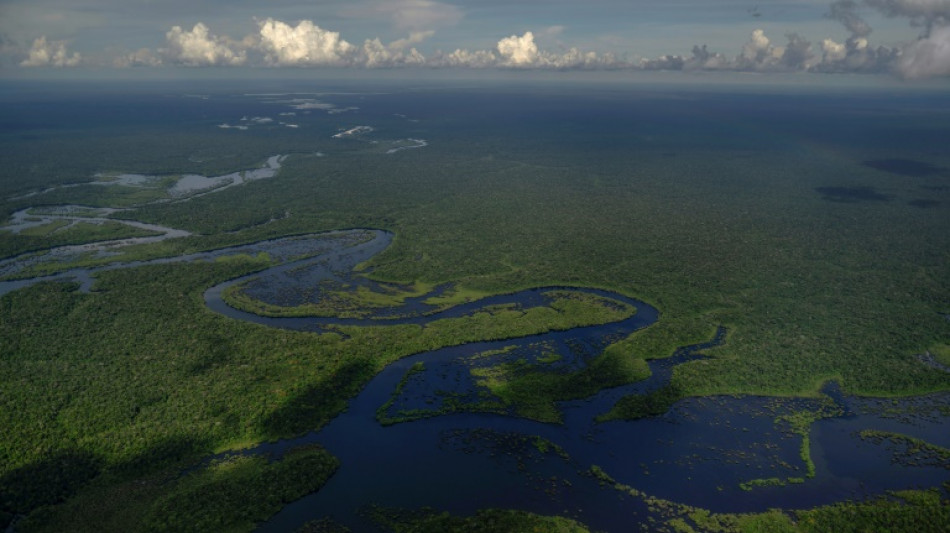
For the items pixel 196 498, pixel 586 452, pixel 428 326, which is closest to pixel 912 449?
pixel 586 452

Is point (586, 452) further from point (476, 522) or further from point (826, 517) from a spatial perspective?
Answer: point (826, 517)

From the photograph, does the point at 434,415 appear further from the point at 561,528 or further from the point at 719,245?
the point at 719,245

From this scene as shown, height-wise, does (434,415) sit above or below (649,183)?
below

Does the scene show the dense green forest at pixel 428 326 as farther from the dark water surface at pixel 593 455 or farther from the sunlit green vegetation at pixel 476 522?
the dark water surface at pixel 593 455

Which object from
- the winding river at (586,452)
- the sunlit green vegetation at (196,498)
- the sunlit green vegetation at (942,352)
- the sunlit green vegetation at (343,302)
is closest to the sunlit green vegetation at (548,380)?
the winding river at (586,452)

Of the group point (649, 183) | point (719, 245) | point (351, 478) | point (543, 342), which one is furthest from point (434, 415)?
point (649, 183)

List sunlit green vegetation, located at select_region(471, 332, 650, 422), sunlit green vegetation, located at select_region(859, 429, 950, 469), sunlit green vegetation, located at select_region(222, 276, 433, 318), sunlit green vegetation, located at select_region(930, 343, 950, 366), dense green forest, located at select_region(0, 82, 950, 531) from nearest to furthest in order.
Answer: dense green forest, located at select_region(0, 82, 950, 531) → sunlit green vegetation, located at select_region(859, 429, 950, 469) → sunlit green vegetation, located at select_region(471, 332, 650, 422) → sunlit green vegetation, located at select_region(930, 343, 950, 366) → sunlit green vegetation, located at select_region(222, 276, 433, 318)

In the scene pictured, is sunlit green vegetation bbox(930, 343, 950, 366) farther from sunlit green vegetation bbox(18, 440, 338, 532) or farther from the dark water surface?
sunlit green vegetation bbox(18, 440, 338, 532)

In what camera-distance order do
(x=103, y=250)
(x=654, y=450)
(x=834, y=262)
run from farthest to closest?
(x=103, y=250)
(x=834, y=262)
(x=654, y=450)

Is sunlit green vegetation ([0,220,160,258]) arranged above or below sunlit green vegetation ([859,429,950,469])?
above

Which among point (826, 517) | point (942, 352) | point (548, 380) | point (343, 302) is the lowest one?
point (826, 517)

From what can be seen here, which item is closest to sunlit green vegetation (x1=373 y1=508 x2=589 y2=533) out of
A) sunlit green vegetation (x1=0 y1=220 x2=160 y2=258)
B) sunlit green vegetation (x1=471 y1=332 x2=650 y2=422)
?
sunlit green vegetation (x1=471 y1=332 x2=650 y2=422)
